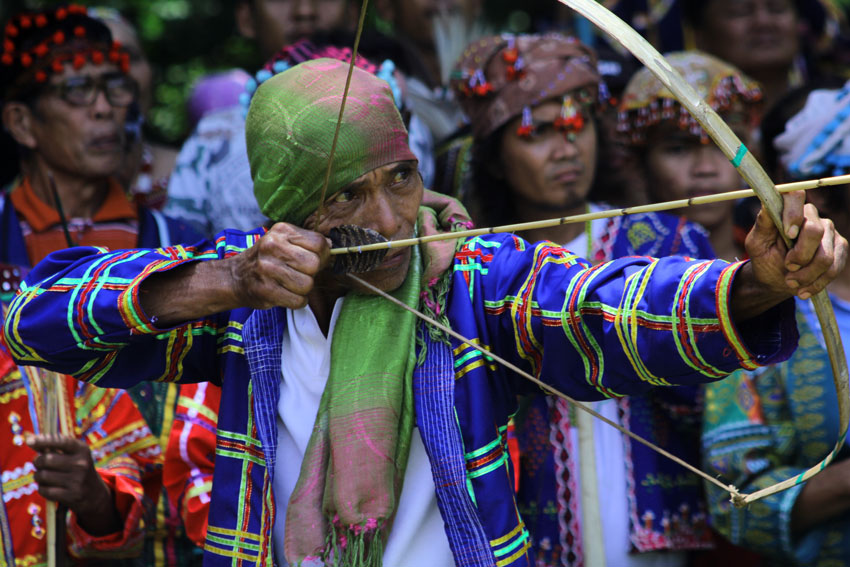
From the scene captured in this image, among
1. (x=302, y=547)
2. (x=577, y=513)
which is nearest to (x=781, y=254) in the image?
(x=302, y=547)

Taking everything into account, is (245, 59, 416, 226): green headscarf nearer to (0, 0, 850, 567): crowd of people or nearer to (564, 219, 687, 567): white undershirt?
(0, 0, 850, 567): crowd of people

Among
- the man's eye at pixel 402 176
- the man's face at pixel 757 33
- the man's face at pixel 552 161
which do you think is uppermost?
the man's face at pixel 757 33

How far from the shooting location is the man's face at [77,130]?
3.53 m

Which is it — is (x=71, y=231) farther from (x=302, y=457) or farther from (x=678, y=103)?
(x=678, y=103)

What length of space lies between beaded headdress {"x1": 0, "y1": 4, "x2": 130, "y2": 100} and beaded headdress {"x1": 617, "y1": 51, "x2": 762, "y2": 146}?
5.46 ft

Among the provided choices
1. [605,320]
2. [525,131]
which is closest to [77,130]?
[525,131]

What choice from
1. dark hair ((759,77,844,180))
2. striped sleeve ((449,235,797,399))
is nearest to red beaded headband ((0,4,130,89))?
striped sleeve ((449,235,797,399))

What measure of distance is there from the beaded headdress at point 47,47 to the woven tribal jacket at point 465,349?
1.56m

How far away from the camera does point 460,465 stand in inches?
78.4

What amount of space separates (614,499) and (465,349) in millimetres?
965

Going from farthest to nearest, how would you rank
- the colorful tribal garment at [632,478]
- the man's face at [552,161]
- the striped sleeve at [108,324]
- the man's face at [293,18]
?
1. the man's face at [293,18]
2. the man's face at [552,161]
3. the colorful tribal garment at [632,478]
4. the striped sleeve at [108,324]

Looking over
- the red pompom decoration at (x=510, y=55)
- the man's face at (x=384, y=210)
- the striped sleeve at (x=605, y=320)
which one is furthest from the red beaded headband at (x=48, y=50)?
the striped sleeve at (x=605, y=320)

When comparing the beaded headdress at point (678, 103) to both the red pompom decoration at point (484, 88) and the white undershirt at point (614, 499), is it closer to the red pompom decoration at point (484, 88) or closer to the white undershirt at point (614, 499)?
the red pompom decoration at point (484, 88)

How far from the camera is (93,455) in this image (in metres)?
2.87
